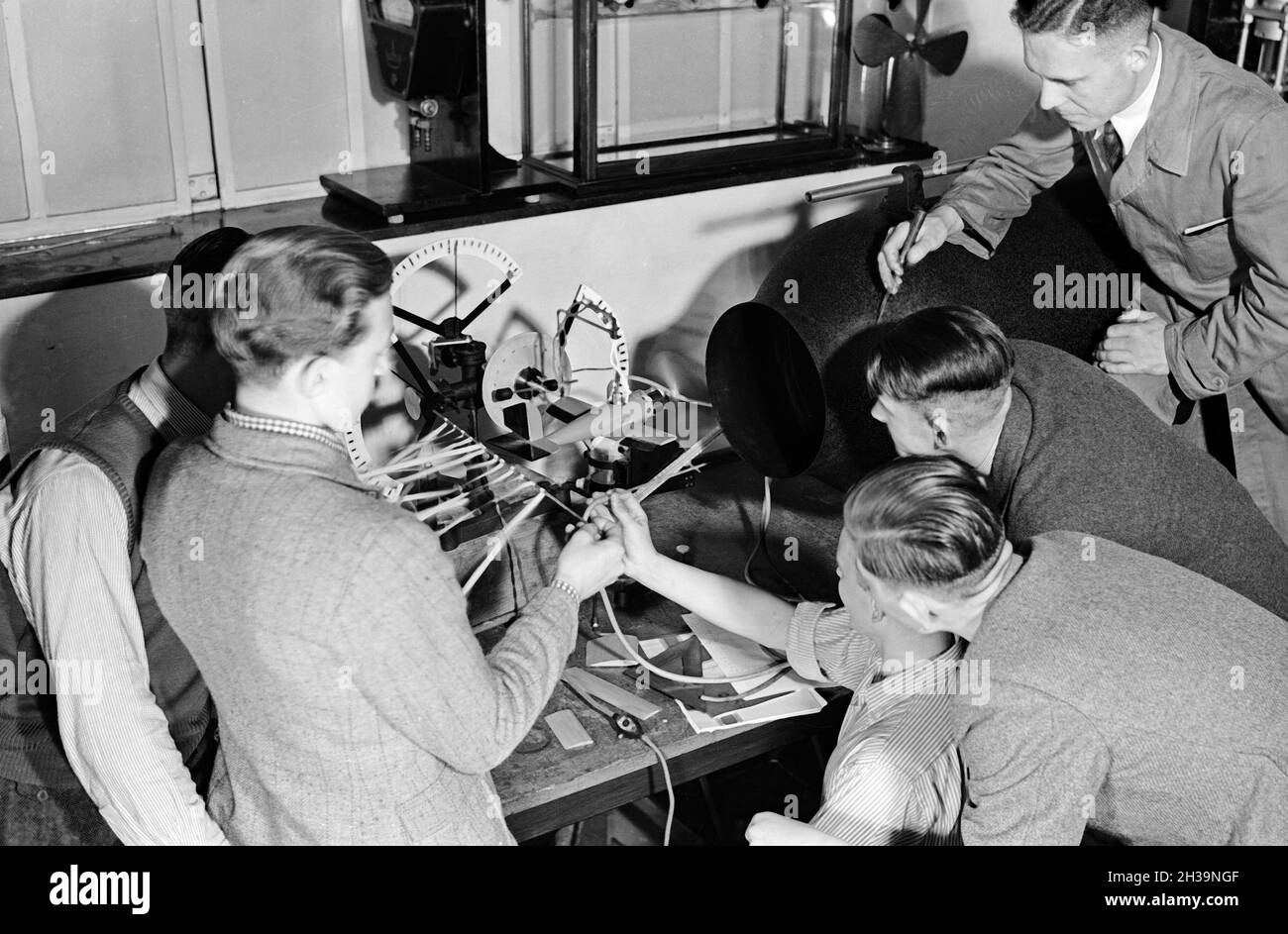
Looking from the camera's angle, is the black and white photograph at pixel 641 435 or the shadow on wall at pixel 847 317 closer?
the black and white photograph at pixel 641 435

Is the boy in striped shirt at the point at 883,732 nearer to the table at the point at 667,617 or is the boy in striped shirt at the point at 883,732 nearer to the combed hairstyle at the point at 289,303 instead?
the table at the point at 667,617

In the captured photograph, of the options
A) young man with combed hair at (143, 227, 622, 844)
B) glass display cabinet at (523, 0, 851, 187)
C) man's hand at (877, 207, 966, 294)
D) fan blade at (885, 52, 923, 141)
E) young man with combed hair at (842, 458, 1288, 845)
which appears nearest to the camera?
young man with combed hair at (143, 227, 622, 844)

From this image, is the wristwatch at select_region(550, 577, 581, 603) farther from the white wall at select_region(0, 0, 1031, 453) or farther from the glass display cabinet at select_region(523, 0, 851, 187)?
the glass display cabinet at select_region(523, 0, 851, 187)

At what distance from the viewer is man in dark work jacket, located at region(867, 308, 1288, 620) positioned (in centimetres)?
189

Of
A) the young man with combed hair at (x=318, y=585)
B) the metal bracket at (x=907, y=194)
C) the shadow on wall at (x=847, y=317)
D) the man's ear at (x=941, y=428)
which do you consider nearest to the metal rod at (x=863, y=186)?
the metal bracket at (x=907, y=194)

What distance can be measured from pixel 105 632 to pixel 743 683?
0.92 meters

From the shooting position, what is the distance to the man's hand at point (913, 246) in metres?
2.18

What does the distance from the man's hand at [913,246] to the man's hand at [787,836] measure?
0.91 m

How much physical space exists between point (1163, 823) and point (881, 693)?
371 millimetres

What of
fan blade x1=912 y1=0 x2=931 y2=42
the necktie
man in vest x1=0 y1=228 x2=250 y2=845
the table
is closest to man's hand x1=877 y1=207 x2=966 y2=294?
the necktie

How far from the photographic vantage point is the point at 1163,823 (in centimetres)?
164

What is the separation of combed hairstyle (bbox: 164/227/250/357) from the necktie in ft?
4.64

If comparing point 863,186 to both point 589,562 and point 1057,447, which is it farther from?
point 589,562
